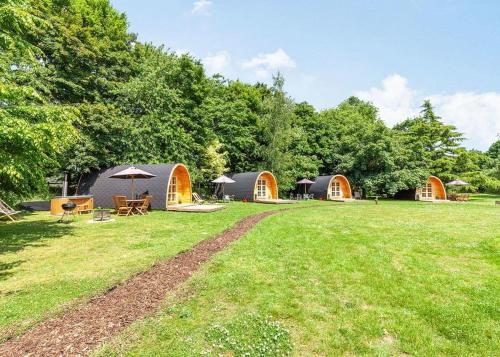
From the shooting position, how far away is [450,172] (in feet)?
140

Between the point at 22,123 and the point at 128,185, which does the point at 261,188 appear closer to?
the point at 128,185

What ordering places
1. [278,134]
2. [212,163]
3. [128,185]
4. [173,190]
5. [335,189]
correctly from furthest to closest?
[335,189] < [278,134] < [212,163] < [173,190] < [128,185]

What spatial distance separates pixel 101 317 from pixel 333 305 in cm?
382

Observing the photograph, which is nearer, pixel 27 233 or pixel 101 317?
pixel 101 317

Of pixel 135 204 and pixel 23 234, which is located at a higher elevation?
pixel 135 204

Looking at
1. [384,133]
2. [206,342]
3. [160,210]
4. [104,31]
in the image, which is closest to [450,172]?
[384,133]

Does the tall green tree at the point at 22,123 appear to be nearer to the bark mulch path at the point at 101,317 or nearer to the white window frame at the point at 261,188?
the bark mulch path at the point at 101,317

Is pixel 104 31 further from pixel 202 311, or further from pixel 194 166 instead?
pixel 202 311

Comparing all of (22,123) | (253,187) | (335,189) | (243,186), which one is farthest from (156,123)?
(335,189)

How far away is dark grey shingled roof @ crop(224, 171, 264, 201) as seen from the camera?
28.4m

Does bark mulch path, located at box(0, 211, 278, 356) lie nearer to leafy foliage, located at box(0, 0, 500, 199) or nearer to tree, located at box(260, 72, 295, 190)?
leafy foliage, located at box(0, 0, 500, 199)

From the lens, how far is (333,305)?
5316mm

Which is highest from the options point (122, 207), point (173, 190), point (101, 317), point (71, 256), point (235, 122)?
point (235, 122)

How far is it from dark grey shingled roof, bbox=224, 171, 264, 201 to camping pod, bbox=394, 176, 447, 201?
20.8 metres
